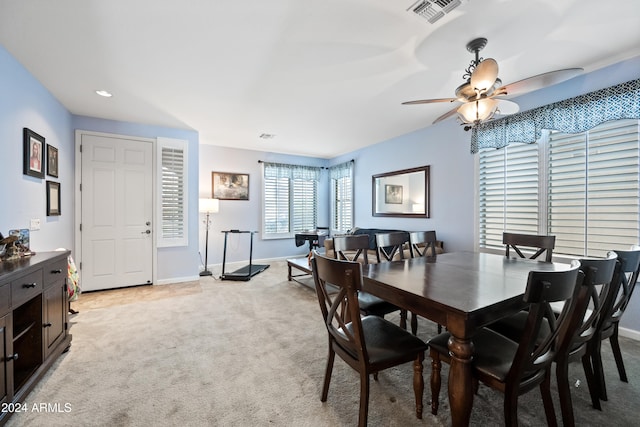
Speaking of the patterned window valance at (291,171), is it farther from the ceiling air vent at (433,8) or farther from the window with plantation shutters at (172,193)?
the ceiling air vent at (433,8)

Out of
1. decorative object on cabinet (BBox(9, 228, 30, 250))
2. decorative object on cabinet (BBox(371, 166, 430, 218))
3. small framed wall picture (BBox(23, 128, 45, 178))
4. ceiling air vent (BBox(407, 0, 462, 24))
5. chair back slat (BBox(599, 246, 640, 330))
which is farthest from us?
decorative object on cabinet (BBox(371, 166, 430, 218))

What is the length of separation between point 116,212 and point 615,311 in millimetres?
5365

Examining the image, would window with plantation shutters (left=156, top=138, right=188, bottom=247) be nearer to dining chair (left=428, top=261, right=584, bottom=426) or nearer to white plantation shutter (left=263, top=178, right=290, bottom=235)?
Result: white plantation shutter (left=263, top=178, right=290, bottom=235)

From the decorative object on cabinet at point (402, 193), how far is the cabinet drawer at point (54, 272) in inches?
175

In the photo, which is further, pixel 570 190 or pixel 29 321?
pixel 570 190

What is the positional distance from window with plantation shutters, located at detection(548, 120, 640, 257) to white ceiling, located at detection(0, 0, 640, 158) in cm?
70

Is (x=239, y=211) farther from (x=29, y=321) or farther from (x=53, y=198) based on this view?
(x=29, y=321)

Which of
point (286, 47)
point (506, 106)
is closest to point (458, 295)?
point (506, 106)

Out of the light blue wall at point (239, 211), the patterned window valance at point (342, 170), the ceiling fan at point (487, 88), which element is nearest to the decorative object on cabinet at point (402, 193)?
the patterned window valance at point (342, 170)

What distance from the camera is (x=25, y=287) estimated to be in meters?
1.71

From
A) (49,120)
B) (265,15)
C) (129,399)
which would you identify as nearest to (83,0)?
(265,15)

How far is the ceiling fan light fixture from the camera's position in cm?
202

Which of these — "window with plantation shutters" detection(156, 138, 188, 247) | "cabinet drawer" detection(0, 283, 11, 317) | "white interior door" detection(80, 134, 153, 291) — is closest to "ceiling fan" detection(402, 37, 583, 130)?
"cabinet drawer" detection(0, 283, 11, 317)

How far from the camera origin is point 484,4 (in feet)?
5.84
